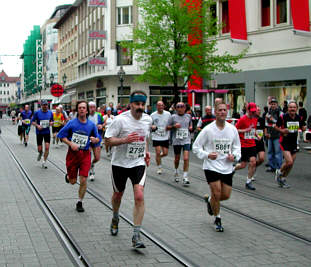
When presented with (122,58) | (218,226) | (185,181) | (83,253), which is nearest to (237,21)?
(122,58)

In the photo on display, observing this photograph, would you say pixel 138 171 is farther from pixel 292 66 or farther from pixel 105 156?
pixel 292 66

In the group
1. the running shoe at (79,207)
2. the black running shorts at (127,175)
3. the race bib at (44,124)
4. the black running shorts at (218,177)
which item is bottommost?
the running shoe at (79,207)

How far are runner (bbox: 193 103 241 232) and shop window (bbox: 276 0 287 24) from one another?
22.1 meters

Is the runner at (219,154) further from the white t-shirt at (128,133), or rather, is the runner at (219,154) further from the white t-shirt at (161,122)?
the white t-shirt at (161,122)

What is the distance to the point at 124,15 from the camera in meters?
44.8

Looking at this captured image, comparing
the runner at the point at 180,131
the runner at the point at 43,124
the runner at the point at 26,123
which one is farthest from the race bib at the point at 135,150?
the runner at the point at 26,123

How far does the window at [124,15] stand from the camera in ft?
146

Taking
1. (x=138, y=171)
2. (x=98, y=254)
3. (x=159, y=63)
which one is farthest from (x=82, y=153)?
(x=159, y=63)

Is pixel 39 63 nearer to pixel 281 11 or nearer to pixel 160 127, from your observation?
pixel 281 11

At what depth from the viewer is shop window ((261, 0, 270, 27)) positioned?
2822 centimetres

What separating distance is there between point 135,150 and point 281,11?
23.8m

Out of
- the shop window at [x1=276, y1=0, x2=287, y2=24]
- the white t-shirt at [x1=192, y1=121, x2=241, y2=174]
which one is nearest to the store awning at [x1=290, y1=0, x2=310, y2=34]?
the shop window at [x1=276, y1=0, x2=287, y2=24]

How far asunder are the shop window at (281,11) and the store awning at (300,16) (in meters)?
2.19

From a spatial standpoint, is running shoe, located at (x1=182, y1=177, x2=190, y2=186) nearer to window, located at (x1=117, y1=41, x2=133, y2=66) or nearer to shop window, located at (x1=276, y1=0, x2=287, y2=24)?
shop window, located at (x1=276, y1=0, x2=287, y2=24)
